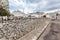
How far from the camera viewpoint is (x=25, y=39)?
8812mm

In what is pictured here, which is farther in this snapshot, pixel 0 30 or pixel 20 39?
pixel 20 39

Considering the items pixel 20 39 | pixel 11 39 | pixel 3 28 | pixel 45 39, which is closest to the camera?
pixel 3 28

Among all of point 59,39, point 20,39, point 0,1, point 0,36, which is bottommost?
point 59,39

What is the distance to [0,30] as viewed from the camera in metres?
6.14

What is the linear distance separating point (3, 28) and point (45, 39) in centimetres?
610

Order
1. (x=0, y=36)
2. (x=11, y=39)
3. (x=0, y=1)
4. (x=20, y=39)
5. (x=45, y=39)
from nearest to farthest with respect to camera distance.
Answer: (x=0, y=36)
(x=11, y=39)
(x=20, y=39)
(x=45, y=39)
(x=0, y=1)

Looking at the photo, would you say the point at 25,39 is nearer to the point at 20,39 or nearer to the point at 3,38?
the point at 20,39

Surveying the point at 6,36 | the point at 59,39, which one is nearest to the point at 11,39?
the point at 6,36

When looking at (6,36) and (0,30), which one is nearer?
(0,30)

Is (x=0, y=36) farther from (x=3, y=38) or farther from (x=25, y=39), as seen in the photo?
(x=25, y=39)

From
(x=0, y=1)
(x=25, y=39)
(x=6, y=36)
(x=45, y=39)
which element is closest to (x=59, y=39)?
(x=45, y=39)

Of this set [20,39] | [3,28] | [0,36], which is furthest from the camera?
[20,39]

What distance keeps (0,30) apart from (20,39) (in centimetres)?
256

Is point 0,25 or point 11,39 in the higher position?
point 0,25
